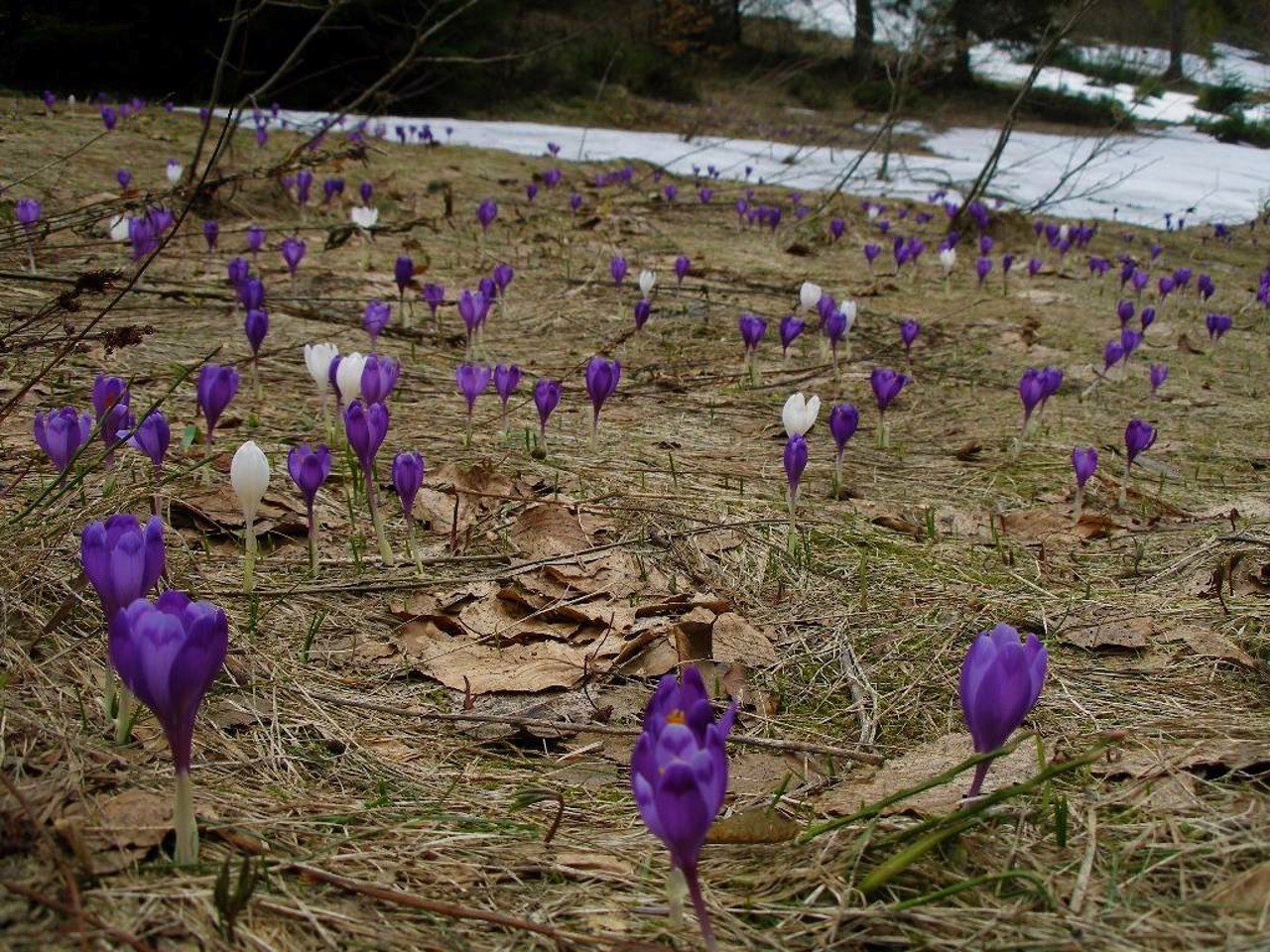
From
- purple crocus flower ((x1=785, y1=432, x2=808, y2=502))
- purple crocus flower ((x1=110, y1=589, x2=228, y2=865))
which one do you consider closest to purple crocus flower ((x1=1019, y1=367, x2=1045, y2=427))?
purple crocus flower ((x1=785, y1=432, x2=808, y2=502))

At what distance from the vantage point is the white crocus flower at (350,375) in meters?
2.53

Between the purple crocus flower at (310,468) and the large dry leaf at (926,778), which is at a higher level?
the purple crocus flower at (310,468)

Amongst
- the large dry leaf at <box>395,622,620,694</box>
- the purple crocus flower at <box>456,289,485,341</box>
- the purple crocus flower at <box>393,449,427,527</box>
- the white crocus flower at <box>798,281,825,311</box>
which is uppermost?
the white crocus flower at <box>798,281,825,311</box>

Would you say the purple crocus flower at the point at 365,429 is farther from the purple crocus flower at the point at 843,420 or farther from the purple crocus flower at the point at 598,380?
the purple crocus flower at the point at 843,420

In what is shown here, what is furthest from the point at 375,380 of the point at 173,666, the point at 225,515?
the point at 173,666

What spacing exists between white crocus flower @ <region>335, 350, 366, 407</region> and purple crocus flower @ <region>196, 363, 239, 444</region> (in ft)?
0.79

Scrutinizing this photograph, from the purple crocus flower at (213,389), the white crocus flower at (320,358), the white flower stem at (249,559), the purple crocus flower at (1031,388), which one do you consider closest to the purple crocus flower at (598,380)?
the white crocus flower at (320,358)

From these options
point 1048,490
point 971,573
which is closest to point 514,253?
point 1048,490

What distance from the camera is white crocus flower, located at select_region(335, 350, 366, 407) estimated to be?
8.30 feet

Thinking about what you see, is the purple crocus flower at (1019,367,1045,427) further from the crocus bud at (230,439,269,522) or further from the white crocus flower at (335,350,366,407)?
the crocus bud at (230,439,269,522)

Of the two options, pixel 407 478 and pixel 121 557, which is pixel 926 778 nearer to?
pixel 121 557

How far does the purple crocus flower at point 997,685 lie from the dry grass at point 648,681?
9 cm

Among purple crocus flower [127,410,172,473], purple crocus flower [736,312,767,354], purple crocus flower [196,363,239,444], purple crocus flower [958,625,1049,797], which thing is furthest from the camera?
purple crocus flower [736,312,767,354]

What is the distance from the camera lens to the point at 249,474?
6.26 ft
